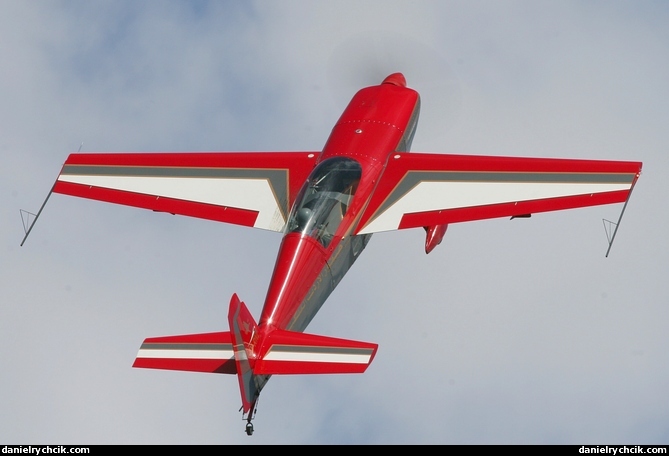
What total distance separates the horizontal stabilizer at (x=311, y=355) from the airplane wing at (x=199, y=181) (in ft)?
14.6

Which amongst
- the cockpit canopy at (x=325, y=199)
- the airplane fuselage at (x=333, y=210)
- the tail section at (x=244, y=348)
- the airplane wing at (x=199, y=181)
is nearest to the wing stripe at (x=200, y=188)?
the airplane wing at (x=199, y=181)

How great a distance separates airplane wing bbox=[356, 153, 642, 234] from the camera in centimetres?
3033

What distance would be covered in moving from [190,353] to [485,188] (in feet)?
25.5

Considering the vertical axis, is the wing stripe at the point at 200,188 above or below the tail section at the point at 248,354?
above

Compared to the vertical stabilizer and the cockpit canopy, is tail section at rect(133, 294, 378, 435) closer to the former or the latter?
the vertical stabilizer

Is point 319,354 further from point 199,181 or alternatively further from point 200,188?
point 199,181

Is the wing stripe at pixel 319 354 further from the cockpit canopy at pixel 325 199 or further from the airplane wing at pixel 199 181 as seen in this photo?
the airplane wing at pixel 199 181

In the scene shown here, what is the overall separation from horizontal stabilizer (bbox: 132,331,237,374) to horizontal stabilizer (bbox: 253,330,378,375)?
62cm

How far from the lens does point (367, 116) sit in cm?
3369

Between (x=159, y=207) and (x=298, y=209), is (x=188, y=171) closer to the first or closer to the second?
(x=159, y=207)

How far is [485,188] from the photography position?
102 feet

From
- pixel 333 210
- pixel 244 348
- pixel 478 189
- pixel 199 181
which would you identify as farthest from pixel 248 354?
pixel 478 189

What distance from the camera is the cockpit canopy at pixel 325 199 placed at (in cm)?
2953

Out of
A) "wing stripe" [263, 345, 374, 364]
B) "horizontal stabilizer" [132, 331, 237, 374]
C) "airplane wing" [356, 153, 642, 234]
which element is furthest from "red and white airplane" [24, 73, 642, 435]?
"horizontal stabilizer" [132, 331, 237, 374]
